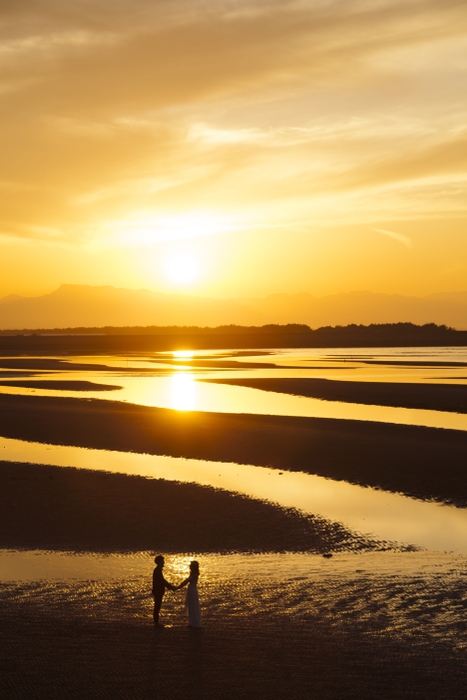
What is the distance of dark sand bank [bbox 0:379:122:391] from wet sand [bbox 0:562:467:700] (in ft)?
132

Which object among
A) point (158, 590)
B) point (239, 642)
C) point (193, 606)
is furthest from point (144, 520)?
point (239, 642)

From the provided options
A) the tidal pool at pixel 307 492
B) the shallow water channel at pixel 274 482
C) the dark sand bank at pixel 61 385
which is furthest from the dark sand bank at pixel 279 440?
the dark sand bank at pixel 61 385

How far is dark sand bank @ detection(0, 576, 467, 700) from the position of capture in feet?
30.3

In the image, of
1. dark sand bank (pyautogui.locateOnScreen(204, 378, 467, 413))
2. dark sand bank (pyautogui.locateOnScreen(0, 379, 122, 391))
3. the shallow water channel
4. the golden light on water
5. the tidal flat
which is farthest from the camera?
dark sand bank (pyautogui.locateOnScreen(0, 379, 122, 391))

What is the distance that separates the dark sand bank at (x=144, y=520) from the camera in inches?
651

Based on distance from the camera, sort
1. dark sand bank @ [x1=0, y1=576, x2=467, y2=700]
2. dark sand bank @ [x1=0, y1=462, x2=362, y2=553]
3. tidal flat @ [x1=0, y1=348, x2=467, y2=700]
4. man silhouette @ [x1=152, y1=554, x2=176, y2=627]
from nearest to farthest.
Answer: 1. dark sand bank @ [x1=0, y1=576, x2=467, y2=700]
2. tidal flat @ [x1=0, y1=348, x2=467, y2=700]
3. man silhouette @ [x1=152, y1=554, x2=176, y2=627]
4. dark sand bank @ [x1=0, y1=462, x2=362, y2=553]

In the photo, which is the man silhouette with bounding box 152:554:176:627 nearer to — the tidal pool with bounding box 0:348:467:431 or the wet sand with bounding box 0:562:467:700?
the wet sand with bounding box 0:562:467:700

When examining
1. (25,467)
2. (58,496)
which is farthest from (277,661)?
(25,467)

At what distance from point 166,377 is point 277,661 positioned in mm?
56334

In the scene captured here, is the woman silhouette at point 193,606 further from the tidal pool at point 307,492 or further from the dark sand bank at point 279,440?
the dark sand bank at point 279,440

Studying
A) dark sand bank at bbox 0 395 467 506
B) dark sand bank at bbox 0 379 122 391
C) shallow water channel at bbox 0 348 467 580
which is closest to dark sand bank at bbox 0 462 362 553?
shallow water channel at bbox 0 348 467 580

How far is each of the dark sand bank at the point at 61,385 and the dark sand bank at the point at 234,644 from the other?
132 feet

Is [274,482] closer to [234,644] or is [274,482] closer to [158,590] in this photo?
[158,590]

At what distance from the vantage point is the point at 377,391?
49.1 m
